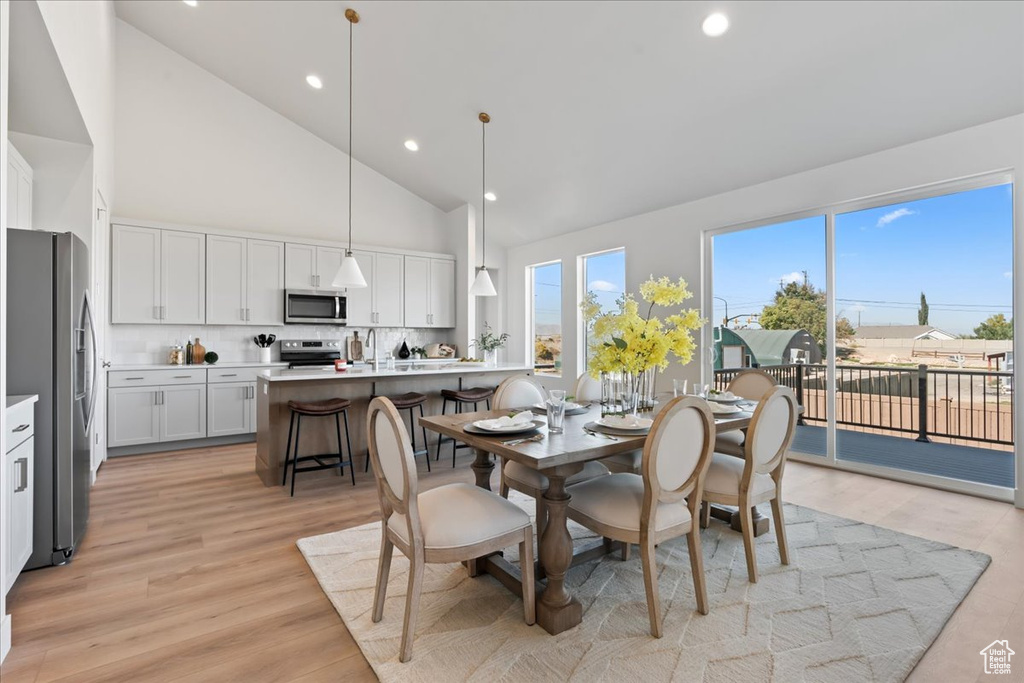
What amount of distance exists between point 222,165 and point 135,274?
169 cm

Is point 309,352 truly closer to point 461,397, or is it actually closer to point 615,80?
point 461,397

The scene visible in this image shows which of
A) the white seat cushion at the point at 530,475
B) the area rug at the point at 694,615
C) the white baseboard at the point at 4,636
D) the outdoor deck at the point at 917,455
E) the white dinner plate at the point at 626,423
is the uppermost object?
the white dinner plate at the point at 626,423

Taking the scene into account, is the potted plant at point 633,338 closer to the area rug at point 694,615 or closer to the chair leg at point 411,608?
the area rug at point 694,615

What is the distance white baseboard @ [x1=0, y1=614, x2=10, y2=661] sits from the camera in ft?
5.80

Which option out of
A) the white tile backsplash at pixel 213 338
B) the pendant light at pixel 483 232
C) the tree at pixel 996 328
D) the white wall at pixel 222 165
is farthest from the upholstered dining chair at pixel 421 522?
the white wall at pixel 222 165

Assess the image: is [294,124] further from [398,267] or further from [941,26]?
[941,26]

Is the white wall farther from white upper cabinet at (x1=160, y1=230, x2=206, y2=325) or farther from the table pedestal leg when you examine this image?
the table pedestal leg

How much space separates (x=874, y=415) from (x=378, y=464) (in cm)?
436

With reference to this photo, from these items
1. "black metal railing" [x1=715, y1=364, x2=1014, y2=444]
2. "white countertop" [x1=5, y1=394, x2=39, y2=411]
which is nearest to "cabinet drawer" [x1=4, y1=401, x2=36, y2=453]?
"white countertop" [x1=5, y1=394, x2=39, y2=411]

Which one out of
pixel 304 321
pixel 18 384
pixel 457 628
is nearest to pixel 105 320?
pixel 304 321

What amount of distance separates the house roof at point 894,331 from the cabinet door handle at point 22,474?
18.2ft

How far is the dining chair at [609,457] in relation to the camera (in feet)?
9.41

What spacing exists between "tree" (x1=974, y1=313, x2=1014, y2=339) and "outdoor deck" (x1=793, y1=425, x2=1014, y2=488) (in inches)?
33.9

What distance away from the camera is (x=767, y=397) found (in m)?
2.32
